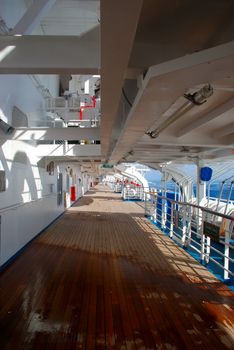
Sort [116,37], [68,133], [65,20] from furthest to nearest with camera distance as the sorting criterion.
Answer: [65,20], [68,133], [116,37]

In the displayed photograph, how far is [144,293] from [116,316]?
0.58 m

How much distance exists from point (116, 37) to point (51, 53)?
71 centimetres

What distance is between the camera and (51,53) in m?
1.63

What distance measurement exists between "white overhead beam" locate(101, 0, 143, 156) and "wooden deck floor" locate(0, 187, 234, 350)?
1797mm

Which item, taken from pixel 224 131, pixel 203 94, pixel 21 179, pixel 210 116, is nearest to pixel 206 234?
pixel 210 116

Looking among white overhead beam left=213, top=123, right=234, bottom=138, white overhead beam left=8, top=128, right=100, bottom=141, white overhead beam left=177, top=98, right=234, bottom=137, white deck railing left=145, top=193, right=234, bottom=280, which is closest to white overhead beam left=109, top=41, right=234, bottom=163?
white overhead beam left=177, top=98, right=234, bottom=137

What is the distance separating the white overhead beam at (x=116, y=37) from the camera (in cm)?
88

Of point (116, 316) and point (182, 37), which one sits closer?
point (182, 37)

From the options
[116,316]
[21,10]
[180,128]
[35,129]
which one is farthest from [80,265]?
[21,10]

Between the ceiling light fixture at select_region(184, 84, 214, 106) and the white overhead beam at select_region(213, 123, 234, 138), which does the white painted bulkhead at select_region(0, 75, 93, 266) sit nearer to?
the ceiling light fixture at select_region(184, 84, 214, 106)

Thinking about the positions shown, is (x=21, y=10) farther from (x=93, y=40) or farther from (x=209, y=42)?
(x=209, y=42)

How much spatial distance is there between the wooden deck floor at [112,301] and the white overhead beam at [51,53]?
1868 mm

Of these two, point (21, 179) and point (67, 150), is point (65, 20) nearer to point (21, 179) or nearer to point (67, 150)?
point (67, 150)

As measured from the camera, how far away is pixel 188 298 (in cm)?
283
